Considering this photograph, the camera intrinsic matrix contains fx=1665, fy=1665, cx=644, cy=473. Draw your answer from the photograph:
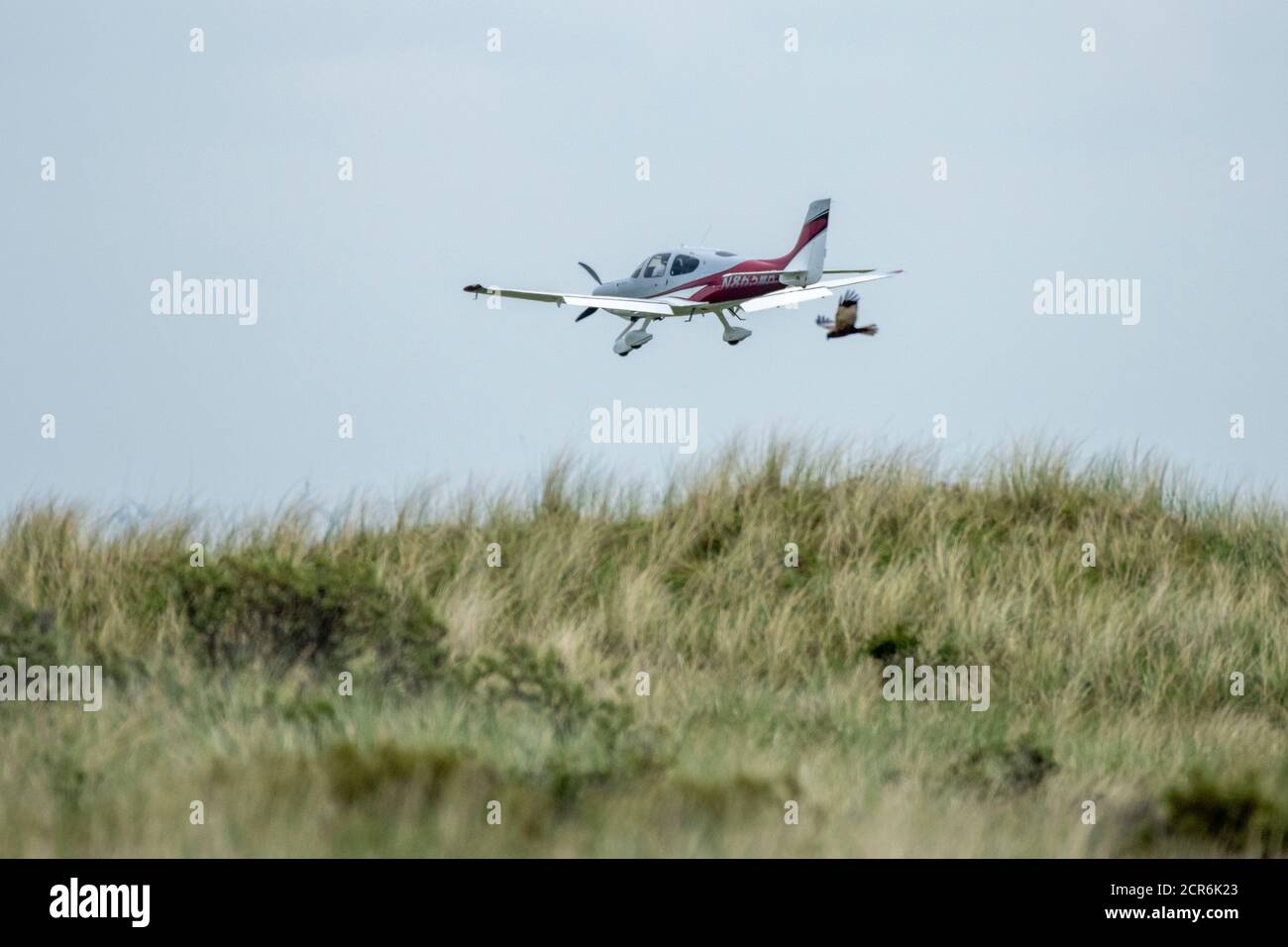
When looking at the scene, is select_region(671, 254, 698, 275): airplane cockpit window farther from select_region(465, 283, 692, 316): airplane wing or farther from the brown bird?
the brown bird

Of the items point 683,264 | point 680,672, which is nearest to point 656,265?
point 683,264

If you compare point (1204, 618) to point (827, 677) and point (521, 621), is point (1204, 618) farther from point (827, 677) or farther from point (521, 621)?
point (521, 621)

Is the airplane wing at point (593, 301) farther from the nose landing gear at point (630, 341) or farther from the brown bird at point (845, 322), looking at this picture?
the brown bird at point (845, 322)

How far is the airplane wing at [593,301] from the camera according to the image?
1922 centimetres

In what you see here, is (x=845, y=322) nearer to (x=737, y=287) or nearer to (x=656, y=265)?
(x=737, y=287)

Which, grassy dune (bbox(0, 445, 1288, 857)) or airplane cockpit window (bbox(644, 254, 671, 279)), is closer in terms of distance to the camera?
grassy dune (bbox(0, 445, 1288, 857))

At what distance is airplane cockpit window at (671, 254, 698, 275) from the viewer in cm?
2164

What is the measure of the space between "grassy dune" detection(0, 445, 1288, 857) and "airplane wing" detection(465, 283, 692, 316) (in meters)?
2.65

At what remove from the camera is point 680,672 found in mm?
16812

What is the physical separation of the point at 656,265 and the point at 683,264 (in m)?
0.52

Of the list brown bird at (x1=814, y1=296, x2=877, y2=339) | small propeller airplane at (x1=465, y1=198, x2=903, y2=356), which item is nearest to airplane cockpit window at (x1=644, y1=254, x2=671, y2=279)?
small propeller airplane at (x1=465, y1=198, x2=903, y2=356)

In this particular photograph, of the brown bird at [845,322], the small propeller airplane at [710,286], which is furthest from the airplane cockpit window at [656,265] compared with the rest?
the brown bird at [845,322]

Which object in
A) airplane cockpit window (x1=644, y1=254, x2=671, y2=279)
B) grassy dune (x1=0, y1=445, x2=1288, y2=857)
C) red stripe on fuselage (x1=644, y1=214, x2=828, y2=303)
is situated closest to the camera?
grassy dune (x1=0, y1=445, x2=1288, y2=857)
